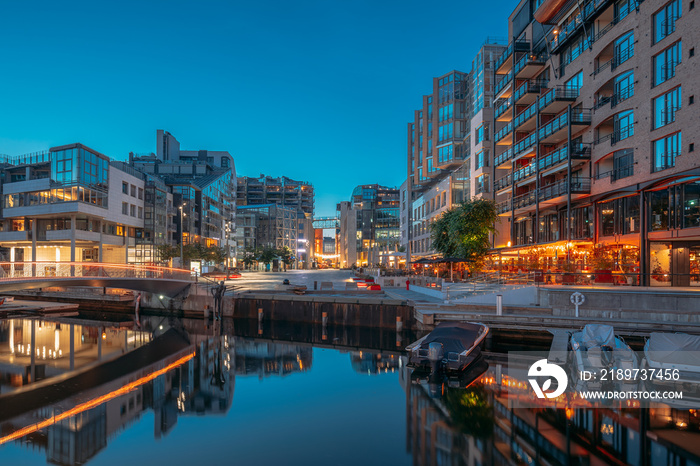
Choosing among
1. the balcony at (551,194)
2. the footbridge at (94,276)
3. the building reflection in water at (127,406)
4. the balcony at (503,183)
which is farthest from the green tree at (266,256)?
the building reflection in water at (127,406)

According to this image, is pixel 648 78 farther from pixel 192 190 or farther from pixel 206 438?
pixel 192 190

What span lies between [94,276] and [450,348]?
1144 inches

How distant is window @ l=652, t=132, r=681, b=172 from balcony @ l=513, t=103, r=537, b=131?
49.8ft

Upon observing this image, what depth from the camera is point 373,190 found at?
190750mm

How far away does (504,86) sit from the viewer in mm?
50094

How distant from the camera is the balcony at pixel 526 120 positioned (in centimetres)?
4410

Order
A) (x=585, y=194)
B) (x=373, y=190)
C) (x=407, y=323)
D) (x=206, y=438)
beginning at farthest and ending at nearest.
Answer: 1. (x=373, y=190)
2. (x=585, y=194)
3. (x=407, y=323)
4. (x=206, y=438)

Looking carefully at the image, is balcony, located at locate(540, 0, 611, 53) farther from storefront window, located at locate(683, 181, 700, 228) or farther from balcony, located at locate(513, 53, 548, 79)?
storefront window, located at locate(683, 181, 700, 228)

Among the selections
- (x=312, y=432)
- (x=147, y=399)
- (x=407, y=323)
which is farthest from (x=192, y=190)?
(x=312, y=432)

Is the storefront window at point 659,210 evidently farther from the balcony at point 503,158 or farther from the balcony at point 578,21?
the balcony at point 503,158

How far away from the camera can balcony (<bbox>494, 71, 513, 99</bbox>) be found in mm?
48975

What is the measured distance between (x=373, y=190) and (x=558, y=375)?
6761 inches

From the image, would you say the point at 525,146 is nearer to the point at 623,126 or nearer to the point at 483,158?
the point at 483,158

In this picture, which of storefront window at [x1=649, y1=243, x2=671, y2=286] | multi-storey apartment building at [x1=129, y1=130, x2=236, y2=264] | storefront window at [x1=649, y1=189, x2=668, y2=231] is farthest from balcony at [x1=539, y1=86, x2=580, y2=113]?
multi-storey apartment building at [x1=129, y1=130, x2=236, y2=264]
